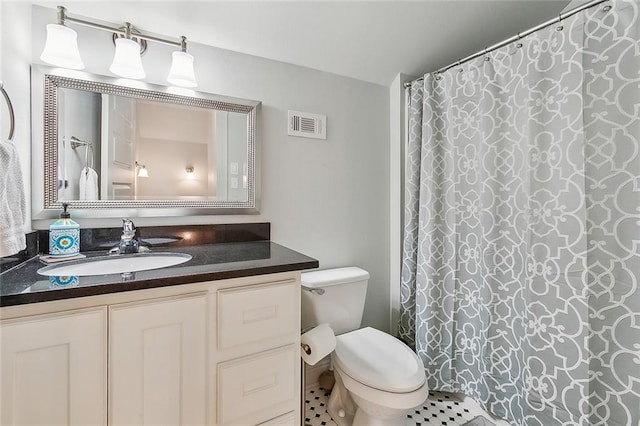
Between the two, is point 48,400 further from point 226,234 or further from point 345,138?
point 345,138

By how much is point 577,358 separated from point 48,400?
180 centimetres

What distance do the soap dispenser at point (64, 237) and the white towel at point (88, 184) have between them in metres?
0.12

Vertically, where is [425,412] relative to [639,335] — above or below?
below

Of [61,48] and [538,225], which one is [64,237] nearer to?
[61,48]

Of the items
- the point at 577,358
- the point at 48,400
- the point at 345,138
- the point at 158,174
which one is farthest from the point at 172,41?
the point at 577,358

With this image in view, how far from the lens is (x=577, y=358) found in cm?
111

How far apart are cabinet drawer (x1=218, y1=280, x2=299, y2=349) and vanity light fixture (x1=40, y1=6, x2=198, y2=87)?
42.2 inches

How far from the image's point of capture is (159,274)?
0.86m

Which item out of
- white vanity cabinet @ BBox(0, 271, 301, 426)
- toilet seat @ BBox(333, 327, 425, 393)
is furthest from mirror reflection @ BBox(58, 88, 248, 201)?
toilet seat @ BBox(333, 327, 425, 393)

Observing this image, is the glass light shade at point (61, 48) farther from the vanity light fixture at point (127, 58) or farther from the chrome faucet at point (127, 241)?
the chrome faucet at point (127, 241)

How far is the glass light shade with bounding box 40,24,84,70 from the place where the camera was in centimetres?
112

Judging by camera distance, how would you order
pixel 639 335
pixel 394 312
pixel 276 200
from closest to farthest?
pixel 639 335, pixel 276 200, pixel 394 312

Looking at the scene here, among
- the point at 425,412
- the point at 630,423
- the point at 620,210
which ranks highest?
the point at 620,210

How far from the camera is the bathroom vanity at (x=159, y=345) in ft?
2.38
